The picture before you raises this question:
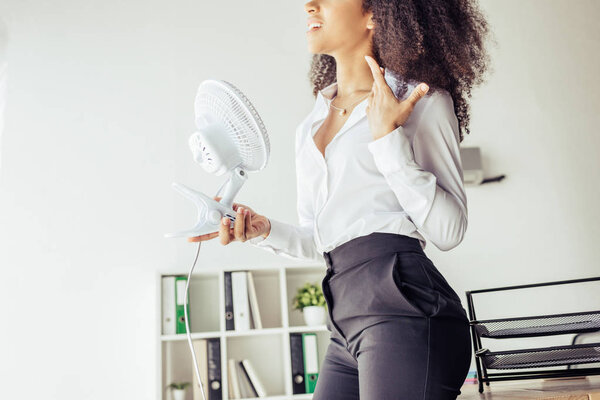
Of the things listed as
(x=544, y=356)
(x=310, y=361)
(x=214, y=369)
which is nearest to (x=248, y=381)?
(x=214, y=369)

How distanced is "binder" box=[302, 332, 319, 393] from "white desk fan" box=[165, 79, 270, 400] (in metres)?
1.47

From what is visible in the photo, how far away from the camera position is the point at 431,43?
131cm

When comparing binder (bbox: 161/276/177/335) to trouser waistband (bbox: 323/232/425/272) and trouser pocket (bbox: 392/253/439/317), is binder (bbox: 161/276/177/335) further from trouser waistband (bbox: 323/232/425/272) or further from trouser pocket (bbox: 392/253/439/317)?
trouser pocket (bbox: 392/253/439/317)

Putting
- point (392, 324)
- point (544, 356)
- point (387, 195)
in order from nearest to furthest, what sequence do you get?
point (392, 324) < point (387, 195) < point (544, 356)

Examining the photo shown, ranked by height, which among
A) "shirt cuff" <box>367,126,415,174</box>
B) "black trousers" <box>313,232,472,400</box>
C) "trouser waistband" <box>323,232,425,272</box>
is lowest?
"black trousers" <box>313,232,472,400</box>

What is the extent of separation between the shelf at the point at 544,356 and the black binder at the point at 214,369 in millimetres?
1378

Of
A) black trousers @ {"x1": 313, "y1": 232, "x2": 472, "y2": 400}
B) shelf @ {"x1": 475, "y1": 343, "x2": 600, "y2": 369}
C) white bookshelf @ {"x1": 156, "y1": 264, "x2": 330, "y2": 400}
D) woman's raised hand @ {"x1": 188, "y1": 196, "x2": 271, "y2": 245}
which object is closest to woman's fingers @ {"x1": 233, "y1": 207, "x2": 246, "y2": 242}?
woman's raised hand @ {"x1": 188, "y1": 196, "x2": 271, "y2": 245}

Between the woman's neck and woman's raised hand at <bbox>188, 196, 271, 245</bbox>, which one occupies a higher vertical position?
the woman's neck

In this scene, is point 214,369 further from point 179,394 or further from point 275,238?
point 275,238

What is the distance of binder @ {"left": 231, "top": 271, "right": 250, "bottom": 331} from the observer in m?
2.70

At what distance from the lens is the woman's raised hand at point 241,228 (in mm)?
1276

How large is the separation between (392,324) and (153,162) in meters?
2.36

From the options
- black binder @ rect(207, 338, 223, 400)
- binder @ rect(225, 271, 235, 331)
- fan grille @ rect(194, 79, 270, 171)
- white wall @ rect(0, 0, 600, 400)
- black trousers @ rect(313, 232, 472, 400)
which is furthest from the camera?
white wall @ rect(0, 0, 600, 400)

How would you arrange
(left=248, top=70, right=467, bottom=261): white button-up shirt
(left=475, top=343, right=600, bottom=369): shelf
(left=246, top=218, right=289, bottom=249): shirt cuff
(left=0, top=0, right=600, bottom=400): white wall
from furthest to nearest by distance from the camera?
1. (left=0, top=0, right=600, bottom=400): white wall
2. (left=475, top=343, right=600, bottom=369): shelf
3. (left=246, top=218, right=289, bottom=249): shirt cuff
4. (left=248, top=70, right=467, bottom=261): white button-up shirt
